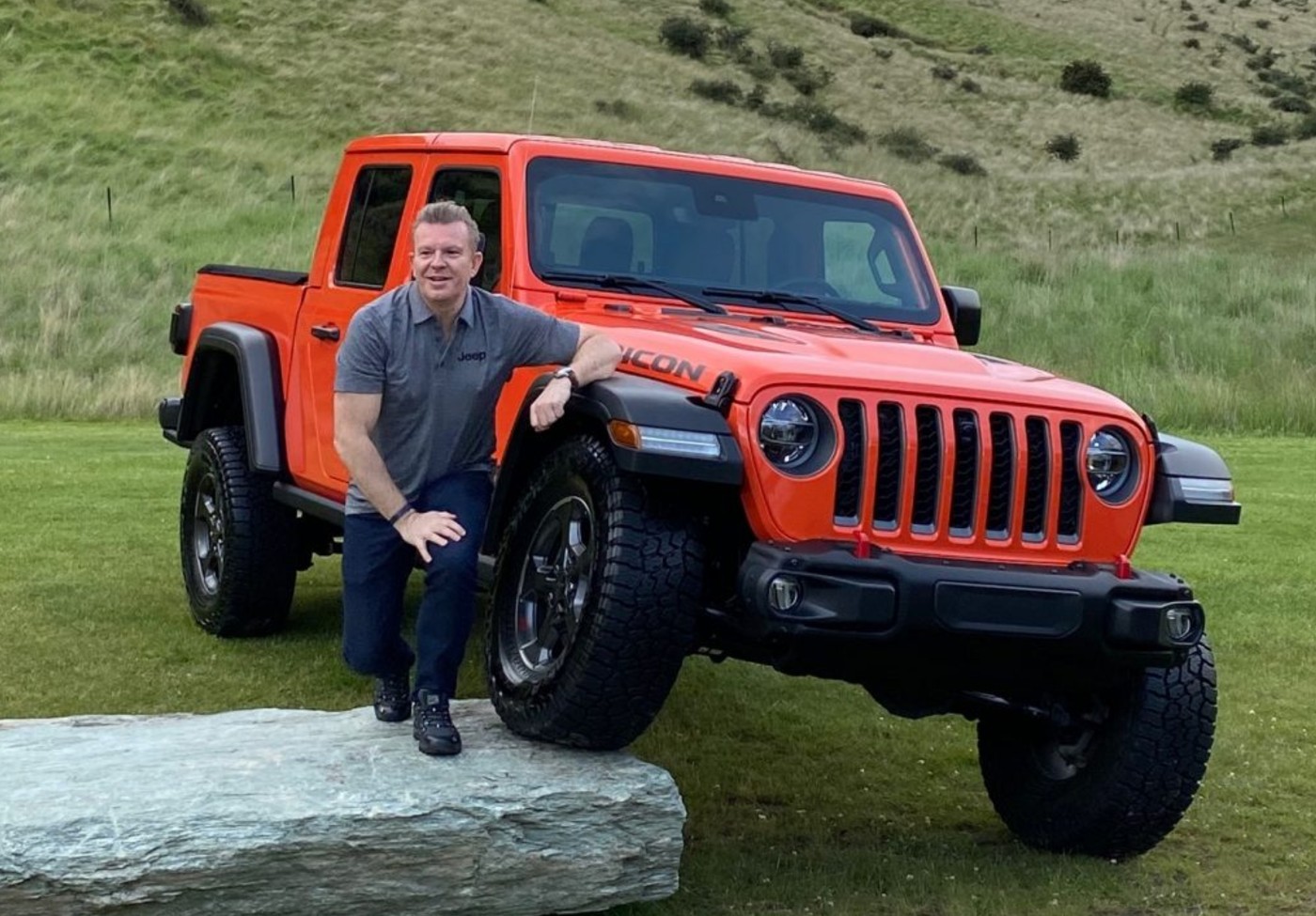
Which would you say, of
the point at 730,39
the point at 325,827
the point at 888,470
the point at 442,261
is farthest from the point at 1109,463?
the point at 730,39

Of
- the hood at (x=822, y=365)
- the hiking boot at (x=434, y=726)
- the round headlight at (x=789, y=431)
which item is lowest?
the hiking boot at (x=434, y=726)

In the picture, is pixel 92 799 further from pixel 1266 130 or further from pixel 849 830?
pixel 1266 130

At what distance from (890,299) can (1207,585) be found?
172 inches

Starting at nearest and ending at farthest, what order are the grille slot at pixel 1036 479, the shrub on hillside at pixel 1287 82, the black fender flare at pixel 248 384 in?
the grille slot at pixel 1036 479
the black fender flare at pixel 248 384
the shrub on hillside at pixel 1287 82

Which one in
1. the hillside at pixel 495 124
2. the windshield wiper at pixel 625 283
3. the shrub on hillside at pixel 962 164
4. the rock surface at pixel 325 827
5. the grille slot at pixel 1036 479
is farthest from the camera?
the shrub on hillside at pixel 962 164

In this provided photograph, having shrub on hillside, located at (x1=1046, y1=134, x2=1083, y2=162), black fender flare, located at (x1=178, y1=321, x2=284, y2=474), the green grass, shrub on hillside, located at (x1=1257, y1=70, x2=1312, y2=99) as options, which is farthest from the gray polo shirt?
shrub on hillside, located at (x1=1257, y1=70, x2=1312, y2=99)

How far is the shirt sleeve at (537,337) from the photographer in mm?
4977

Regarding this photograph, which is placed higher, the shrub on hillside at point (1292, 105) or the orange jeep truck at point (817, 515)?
the shrub on hillside at point (1292, 105)

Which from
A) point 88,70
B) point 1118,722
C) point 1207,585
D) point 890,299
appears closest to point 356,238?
point 890,299

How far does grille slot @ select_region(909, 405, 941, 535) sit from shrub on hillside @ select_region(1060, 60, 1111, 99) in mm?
56436

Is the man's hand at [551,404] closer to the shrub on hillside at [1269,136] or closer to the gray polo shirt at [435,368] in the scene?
the gray polo shirt at [435,368]

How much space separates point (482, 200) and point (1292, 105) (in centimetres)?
5739

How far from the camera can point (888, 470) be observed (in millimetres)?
4473

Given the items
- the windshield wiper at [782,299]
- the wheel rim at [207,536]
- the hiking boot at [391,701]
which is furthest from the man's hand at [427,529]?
the wheel rim at [207,536]
